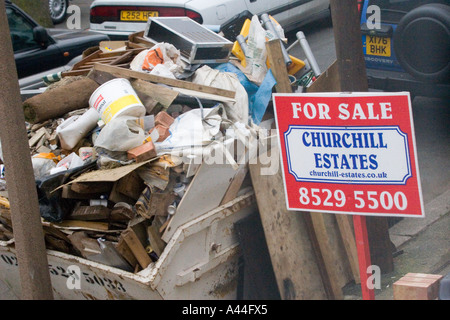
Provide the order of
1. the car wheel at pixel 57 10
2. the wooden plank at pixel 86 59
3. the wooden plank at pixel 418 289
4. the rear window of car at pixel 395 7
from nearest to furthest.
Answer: the wooden plank at pixel 418 289, the wooden plank at pixel 86 59, the rear window of car at pixel 395 7, the car wheel at pixel 57 10

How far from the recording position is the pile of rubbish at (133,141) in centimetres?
390

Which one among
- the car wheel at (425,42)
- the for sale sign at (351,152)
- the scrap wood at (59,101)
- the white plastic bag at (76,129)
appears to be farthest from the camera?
the car wheel at (425,42)

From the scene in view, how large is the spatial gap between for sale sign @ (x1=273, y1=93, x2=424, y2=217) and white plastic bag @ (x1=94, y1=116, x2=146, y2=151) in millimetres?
1122

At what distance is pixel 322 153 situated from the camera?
322cm

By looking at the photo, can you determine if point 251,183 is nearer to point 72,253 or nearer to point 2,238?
point 72,253

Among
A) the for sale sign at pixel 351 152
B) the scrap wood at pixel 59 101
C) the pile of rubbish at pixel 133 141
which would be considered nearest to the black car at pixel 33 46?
the pile of rubbish at pixel 133 141

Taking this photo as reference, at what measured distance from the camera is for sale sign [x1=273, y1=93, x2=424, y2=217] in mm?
3043

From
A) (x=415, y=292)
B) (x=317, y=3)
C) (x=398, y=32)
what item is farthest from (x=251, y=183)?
(x=317, y=3)

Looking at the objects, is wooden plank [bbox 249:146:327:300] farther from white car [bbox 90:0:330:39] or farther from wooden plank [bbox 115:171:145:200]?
white car [bbox 90:0:330:39]

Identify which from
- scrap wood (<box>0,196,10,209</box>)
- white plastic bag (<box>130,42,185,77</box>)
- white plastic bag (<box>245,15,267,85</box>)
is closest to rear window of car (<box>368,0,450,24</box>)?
white plastic bag (<box>245,15,267,85</box>)

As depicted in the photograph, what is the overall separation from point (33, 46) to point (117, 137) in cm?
427

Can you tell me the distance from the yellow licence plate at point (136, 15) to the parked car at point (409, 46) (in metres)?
2.92

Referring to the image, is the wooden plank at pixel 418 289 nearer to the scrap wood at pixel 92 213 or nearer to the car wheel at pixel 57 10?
the scrap wood at pixel 92 213

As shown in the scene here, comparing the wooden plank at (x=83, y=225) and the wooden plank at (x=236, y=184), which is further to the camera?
the wooden plank at (x=236, y=184)
